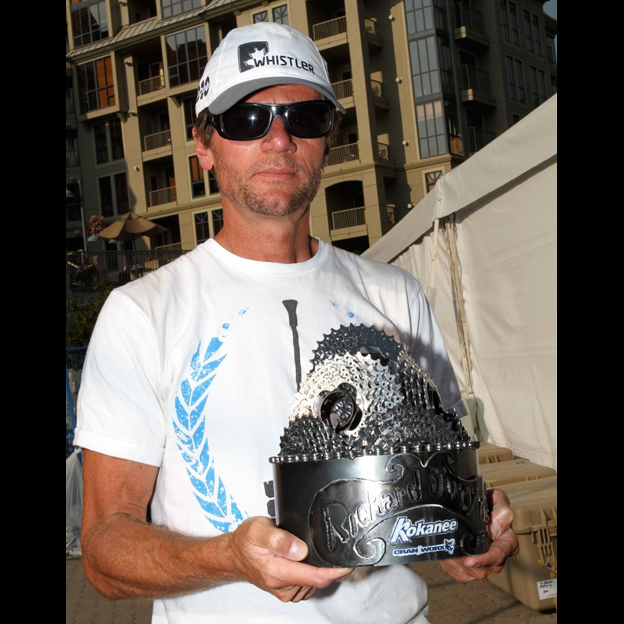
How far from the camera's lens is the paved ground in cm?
461

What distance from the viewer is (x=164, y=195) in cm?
3547

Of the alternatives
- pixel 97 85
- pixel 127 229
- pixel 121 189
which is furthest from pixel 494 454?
pixel 97 85

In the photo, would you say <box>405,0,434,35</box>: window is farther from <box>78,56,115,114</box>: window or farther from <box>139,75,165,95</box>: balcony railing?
<box>78,56,115,114</box>: window

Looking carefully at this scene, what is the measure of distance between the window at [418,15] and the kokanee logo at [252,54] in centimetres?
3218

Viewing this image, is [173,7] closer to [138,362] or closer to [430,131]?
[430,131]

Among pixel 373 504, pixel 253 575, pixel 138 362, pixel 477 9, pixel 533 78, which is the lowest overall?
pixel 253 575

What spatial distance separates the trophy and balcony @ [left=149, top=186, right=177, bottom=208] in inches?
1373

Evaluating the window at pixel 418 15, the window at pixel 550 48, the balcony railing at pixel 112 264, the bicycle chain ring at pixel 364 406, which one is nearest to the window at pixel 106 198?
the balcony railing at pixel 112 264

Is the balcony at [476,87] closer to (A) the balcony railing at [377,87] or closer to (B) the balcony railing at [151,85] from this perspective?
(A) the balcony railing at [377,87]

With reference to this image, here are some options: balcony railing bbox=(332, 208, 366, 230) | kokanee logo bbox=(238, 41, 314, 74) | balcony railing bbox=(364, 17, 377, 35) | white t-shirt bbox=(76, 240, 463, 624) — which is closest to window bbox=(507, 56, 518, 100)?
balcony railing bbox=(364, 17, 377, 35)
